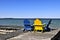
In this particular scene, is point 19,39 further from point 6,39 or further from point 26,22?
point 26,22

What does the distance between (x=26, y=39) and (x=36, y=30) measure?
702 cm

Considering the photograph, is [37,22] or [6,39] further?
[37,22]

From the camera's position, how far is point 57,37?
3.03 metres

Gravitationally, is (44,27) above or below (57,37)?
below

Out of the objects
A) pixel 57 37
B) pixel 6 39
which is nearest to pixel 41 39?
pixel 6 39

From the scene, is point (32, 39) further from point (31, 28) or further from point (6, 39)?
point (31, 28)

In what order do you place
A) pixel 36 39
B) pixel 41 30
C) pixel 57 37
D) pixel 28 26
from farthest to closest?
pixel 28 26, pixel 41 30, pixel 36 39, pixel 57 37

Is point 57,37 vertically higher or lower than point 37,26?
higher

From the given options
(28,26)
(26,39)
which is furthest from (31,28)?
(26,39)

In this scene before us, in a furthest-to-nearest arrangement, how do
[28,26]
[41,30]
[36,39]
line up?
[28,26] < [41,30] < [36,39]

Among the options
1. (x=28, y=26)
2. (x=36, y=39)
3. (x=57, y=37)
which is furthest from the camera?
(x=28, y=26)

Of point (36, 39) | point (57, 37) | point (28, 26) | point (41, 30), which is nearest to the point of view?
point (57, 37)

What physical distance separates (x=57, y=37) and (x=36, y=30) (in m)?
18.0

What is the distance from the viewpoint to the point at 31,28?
22141 mm
